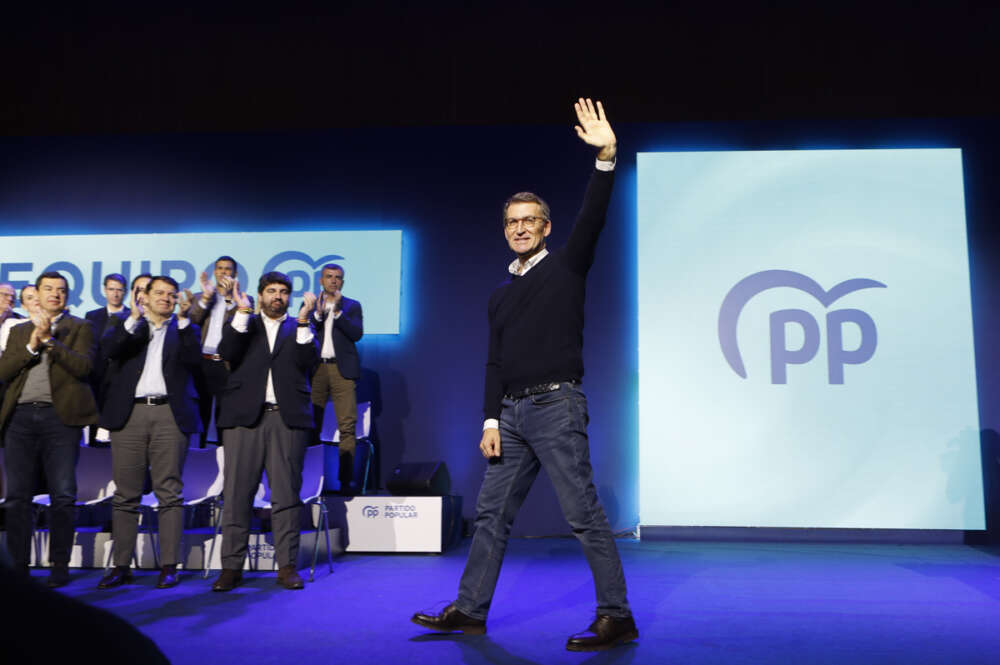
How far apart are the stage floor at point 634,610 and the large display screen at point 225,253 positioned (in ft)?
8.02

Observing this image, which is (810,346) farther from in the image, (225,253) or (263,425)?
(225,253)

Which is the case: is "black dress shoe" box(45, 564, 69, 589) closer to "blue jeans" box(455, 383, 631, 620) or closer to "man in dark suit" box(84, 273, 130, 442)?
"man in dark suit" box(84, 273, 130, 442)

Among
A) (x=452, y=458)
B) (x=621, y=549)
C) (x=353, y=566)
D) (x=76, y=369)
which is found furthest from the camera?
(x=452, y=458)

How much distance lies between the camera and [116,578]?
4000 mm

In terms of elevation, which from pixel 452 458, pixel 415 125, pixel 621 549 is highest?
pixel 415 125

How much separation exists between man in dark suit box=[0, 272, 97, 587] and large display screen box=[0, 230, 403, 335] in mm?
2597

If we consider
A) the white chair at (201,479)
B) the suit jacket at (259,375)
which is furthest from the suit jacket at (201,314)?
the suit jacket at (259,375)

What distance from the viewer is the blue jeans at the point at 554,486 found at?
8.57 ft

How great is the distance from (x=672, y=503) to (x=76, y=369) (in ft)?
13.7

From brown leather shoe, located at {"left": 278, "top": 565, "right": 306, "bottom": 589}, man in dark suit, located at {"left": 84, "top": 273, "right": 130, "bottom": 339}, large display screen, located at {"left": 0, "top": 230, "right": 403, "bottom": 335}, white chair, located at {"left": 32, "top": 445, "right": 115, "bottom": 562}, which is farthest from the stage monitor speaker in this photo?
man in dark suit, located at {"left": 84, "top": 273, "right": 130, "bottom": 339}

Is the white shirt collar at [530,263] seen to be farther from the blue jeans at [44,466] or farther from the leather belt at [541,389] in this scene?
the blue jeans at [44,466]

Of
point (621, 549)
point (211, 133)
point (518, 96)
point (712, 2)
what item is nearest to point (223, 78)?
point (211, 133)

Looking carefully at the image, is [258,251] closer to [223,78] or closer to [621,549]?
[223,78]

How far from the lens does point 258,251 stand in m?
6.79
